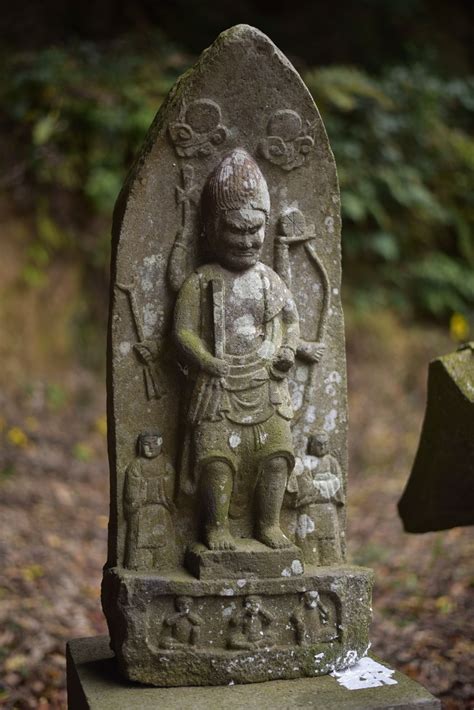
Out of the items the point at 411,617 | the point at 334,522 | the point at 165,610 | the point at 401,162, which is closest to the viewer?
the point at 165,610

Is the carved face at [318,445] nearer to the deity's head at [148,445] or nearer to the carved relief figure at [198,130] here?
the deity's head at [148,445]

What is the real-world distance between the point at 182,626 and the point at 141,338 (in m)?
1.24

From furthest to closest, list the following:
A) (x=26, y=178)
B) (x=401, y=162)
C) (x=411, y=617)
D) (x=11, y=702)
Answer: (x=401, y=162)
(x=26, y=178)
(x=411, y=617)
(x=11, y=702)

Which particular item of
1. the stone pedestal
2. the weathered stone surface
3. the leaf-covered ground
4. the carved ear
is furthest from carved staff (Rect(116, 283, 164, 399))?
the leaf-covered ground

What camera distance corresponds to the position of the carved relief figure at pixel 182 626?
12.6ft

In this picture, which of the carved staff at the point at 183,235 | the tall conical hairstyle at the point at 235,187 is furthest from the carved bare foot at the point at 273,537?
the tall conical hairstyle at the point at 235,187

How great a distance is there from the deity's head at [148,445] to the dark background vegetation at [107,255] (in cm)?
197

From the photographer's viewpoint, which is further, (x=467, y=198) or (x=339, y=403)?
(x=467, y=198)

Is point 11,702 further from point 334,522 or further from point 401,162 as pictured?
point 401,162

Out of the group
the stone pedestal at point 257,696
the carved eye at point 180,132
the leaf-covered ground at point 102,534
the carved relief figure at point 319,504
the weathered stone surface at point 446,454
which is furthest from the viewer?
the leaf-covered ground at point 102,534

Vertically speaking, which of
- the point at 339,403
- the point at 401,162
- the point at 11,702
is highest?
the point at 401,162

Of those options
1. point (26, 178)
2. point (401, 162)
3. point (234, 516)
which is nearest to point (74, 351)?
point (26, 178)

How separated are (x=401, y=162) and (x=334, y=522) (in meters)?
7.48

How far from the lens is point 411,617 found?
20.1 feet
